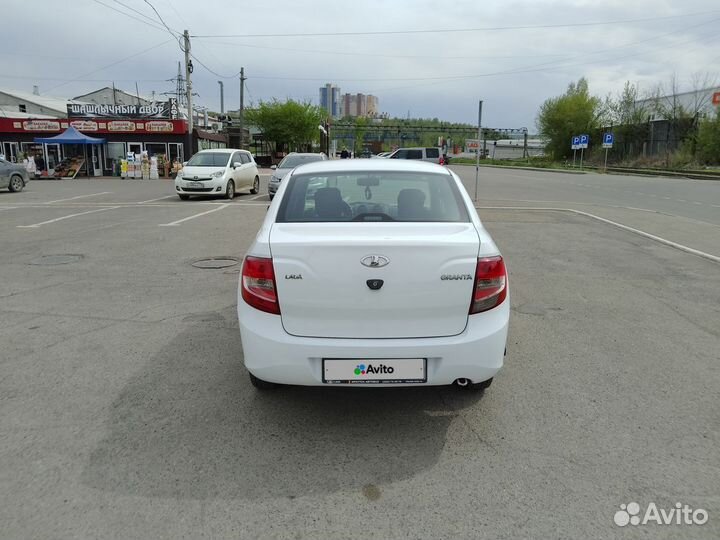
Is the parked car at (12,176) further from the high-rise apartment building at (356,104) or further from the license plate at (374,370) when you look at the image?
the high-rise apartment building at (356,104)

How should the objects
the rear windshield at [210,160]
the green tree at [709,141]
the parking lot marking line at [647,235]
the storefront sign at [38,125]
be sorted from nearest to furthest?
1. the parking lot marking line at [647,235]
2. the rear windshield at [210,160]
3. the storefront sign at [38,125]
4. the green tree at [709,141]

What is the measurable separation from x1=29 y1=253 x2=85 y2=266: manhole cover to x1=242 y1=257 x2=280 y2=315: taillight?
6.17 m

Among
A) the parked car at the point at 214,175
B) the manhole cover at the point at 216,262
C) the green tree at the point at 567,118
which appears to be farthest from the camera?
the green tree at the point at 567,118

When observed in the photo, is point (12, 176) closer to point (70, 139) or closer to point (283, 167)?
point (283, 167)

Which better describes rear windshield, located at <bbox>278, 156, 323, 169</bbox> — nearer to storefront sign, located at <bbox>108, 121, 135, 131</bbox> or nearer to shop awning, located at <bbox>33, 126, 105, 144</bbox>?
shop awning, located at <bbox>33, 126, 105, 144</bbox>

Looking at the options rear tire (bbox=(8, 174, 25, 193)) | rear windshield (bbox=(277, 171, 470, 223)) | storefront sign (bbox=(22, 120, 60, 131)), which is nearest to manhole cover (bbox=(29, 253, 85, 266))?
rear windshield (bbox=(277, 171, 470, 223))

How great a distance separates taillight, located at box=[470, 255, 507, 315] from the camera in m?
3.35

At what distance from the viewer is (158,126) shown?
117 feet

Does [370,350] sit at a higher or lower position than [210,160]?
lower

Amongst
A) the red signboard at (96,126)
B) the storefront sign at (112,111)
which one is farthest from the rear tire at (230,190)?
the storefront sign at (112,111)

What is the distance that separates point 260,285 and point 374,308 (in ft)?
2.29

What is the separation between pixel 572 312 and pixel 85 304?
207 inches

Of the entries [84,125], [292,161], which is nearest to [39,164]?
[84,125]

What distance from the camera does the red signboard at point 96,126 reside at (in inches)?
1398
